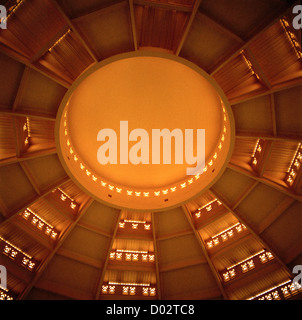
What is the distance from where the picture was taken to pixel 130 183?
1745cm

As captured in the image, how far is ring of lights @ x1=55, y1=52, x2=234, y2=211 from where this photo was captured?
14.7m

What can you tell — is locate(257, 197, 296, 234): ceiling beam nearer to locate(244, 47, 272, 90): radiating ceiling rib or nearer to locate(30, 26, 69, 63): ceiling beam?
locate(244, 47, 272, 90): radiating ceiling rib

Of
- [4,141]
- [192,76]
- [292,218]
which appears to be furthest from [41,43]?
[292,218]

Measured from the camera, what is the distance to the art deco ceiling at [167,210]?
436 inches

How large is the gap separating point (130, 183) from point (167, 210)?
8.45ft

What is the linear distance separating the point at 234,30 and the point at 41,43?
22.9 feet

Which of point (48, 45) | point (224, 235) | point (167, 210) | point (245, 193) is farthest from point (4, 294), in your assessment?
point (245, 193)

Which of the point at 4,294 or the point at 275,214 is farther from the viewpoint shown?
the point at 4,294

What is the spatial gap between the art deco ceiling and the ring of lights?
0.55 meters

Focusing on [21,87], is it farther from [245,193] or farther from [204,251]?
[204,251]

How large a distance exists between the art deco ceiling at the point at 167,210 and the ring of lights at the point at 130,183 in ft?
1.81

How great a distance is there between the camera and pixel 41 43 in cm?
1159

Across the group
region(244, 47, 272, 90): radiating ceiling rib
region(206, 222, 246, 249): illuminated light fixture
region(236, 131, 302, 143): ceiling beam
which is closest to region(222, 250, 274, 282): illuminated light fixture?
region(206, 222, 246, 249): illuminated light fixture

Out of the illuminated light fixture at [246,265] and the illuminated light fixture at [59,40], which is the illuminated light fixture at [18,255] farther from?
the illuminated light fixture at [246,265]
